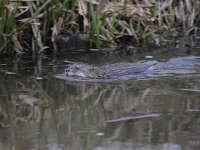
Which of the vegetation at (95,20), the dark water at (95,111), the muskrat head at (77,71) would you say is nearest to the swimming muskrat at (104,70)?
the muskrat head at (77,71)

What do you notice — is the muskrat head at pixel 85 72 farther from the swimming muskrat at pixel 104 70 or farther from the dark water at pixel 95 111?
the dark water at pixel 95 111

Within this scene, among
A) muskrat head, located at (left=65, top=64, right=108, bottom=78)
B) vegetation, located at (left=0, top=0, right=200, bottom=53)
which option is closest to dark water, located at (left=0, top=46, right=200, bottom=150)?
muskrat head, located at (left=65, top=64, right=108, bottom=78)

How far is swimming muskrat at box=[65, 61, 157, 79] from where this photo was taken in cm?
643

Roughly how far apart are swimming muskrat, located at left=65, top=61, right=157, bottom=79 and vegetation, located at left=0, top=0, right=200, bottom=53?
919 mm

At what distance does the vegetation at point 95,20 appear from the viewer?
7.17 meters

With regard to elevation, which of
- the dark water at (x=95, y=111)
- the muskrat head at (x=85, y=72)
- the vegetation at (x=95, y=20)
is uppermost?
the vegetation at (x=95, y=20)

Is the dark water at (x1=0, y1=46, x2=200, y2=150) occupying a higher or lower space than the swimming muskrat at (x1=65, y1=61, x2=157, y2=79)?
lower

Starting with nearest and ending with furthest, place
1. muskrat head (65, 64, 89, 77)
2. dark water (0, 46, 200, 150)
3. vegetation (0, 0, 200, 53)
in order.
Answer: dark water (0, 46, 200, 150) < muskrat head (65, 64, 89, 77) < vegetation (0, 0, 200, 53)

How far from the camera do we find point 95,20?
7391 millimetres

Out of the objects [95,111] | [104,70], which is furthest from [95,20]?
[95,111]

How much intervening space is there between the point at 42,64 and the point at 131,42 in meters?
1.49

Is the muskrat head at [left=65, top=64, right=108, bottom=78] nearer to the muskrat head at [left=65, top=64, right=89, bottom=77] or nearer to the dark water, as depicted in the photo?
the muskrat head at [left=65, top=64, right=89, bottom=77]

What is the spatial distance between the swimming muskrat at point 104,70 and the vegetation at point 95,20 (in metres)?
0.92

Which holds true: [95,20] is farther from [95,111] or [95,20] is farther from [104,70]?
[95,111]
